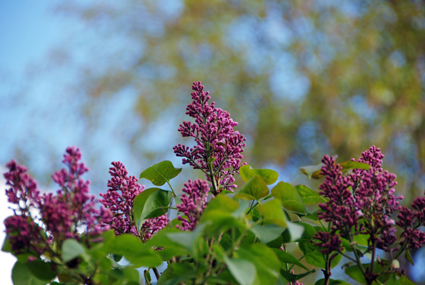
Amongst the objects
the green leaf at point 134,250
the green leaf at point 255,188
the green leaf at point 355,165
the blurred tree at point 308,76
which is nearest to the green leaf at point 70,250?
the green leaf at point 134,250

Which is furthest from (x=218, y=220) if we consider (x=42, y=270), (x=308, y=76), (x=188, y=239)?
(x=308, y=76)

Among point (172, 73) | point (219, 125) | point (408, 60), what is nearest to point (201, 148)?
point (219, 125)

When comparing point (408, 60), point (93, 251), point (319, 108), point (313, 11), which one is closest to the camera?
point (93, 251)

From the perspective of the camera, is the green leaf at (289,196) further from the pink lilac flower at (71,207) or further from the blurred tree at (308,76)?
the blurred tree at (308,76)

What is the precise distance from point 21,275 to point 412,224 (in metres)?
0.32

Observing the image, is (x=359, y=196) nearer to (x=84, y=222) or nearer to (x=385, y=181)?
(x=385, y=181)

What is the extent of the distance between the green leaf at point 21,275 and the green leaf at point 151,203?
0.31 ft

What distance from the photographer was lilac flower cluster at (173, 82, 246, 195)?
368 millimetres

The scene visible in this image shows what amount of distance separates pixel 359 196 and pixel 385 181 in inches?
1.1

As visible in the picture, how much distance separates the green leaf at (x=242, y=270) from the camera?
0.19 meters

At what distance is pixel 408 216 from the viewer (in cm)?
33

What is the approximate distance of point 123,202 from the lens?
1.27ft

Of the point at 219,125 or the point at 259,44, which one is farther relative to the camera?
the point at 259,44

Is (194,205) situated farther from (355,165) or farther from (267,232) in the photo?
(355,165)
